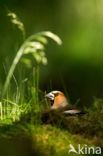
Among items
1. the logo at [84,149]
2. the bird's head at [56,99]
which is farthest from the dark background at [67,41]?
the logo at [84,149]

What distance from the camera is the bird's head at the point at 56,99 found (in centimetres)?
347

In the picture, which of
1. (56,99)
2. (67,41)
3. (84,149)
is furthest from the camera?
(67,41)

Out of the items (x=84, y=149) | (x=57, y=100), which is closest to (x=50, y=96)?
(x=57, y=100)

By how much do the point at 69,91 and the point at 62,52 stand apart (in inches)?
12.8

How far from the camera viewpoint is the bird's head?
11.4 feet

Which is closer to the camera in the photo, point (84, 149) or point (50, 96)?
point (84, 149)

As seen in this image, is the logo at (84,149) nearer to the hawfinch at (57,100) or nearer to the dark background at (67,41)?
the hawfinch at (57,100)

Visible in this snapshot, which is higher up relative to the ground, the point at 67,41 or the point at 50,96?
the point at 67,41

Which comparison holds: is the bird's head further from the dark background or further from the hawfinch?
the dark background

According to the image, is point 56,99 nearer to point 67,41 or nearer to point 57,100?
point 57,100

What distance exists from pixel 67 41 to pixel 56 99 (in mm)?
375

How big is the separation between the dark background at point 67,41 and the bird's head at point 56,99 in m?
0.25

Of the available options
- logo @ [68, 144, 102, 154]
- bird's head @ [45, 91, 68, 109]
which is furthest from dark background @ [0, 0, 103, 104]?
logo @ [68, 144, 102, 154]

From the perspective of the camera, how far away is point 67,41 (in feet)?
11.9
